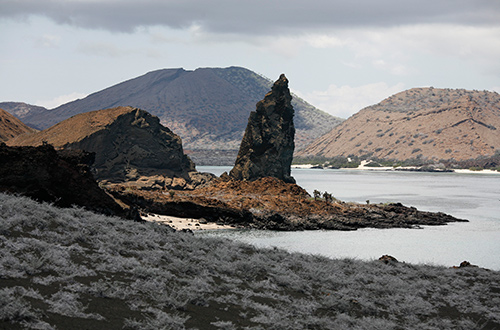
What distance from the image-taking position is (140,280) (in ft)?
44.5

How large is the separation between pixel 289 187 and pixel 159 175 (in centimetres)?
2763

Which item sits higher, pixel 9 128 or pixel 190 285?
pixel 9 128

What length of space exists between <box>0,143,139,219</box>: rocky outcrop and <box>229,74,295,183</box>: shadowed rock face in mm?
43503

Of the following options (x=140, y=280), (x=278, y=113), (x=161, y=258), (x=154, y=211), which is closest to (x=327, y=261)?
(x=161, y=258)

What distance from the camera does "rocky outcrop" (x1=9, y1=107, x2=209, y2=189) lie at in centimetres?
7962

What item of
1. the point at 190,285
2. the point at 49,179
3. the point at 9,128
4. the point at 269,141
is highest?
the point at 9,128

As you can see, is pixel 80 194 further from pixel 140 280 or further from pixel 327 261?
pixel 140 280

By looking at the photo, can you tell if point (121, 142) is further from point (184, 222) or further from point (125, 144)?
point (184, 222)

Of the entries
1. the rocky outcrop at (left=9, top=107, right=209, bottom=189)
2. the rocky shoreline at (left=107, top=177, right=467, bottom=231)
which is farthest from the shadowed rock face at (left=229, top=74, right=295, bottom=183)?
the rocky outcrop at (left=9, top=107, right=209, bottom=189)

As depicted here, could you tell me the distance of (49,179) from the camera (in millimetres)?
26609

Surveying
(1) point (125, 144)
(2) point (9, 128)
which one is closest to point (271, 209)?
(1) point (125, 144)

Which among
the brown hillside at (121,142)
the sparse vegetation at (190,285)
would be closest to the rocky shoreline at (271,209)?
the brown hillside at (121,142)

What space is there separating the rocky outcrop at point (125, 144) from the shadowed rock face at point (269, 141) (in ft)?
39.7

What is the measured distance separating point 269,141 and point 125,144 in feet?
80.7
